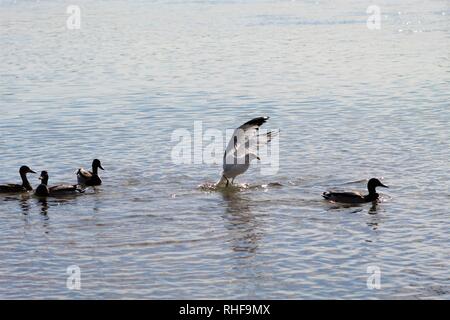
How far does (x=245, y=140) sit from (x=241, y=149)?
0.16 m

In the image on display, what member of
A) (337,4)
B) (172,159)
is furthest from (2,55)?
(337,4)

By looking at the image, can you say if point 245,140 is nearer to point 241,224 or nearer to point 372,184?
point 372,184

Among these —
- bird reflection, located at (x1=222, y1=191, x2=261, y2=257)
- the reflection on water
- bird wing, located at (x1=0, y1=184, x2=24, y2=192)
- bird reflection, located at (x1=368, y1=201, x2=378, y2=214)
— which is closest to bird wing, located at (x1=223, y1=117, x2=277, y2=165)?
the reflection on water

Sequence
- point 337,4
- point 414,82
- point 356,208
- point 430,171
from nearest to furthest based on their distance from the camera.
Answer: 1. point 356,208
2. point 430,171
3. point 414,82
4. point 337,4

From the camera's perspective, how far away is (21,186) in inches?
634

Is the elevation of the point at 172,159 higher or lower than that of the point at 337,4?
lower

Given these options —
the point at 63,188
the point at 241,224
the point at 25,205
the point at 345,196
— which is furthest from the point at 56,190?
the point at 345,196

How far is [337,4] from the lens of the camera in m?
44.9

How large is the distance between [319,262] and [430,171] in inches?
203

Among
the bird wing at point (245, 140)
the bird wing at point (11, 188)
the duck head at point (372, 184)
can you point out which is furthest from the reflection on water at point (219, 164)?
the bird wing at point (245, 140)

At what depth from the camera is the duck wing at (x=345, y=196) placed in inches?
580

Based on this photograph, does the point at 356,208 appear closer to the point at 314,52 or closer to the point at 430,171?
the point at 430,171

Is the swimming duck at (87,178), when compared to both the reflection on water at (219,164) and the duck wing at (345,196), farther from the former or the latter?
the duck wing at (345,196)

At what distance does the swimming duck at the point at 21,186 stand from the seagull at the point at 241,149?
3.02m
